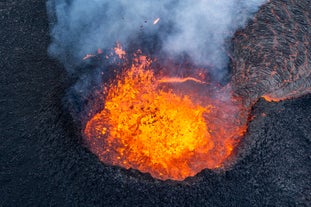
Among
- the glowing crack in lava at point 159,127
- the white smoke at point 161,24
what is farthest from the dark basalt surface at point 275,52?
the glowing crack in lava at point 159,127

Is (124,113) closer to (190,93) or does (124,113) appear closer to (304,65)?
(190,93)

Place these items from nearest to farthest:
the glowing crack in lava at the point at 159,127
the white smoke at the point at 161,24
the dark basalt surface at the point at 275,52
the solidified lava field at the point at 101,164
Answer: the solidified lava field at the point at 101,164 < the glowing crack in lava at the point at 159,127 < the dark basalt surface at the point at 275,52 < the white smoke at the point at 161,24

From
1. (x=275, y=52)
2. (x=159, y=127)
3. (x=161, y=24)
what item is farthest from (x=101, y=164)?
(x=275, y=52)

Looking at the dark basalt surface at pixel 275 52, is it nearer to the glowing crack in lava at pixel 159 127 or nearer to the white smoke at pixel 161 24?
the white smoke at pixel 161 24

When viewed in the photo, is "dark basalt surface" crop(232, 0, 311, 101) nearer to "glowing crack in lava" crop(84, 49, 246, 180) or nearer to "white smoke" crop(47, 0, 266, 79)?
"white smoke" crop(47, 0, 266, 79)

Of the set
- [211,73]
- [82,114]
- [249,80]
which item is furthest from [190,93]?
[82,114]
